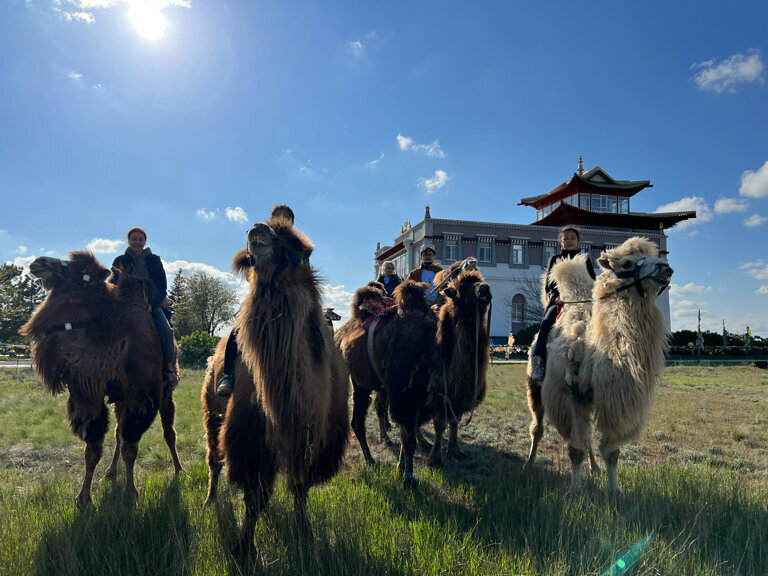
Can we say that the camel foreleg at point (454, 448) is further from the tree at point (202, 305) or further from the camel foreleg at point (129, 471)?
the tree at point (202, 305)

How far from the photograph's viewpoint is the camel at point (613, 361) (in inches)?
172

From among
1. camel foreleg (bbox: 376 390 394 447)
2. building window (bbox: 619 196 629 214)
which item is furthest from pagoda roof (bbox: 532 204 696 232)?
camel foreleg (bbox: 376 390 394 447)

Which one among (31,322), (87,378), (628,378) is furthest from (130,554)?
(628,378)

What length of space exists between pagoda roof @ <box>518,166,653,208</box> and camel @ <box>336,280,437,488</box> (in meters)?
51.0

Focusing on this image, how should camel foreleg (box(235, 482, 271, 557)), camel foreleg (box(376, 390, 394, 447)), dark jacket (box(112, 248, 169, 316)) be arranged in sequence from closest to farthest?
camel foreleg (box(235, 482, 271, 557))
dark jacket (box(112, 248, 169, 316))
camel foreleg (box(376, 390, 394, 447))

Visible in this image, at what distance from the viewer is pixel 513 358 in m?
33.5

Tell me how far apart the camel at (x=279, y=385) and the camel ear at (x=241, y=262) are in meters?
0.15

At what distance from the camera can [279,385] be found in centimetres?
309

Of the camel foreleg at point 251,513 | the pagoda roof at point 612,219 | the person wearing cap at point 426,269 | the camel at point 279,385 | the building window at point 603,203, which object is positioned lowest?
the camel foreleg at point 251,513

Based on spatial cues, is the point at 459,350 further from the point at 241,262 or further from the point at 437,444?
the point at 241,262

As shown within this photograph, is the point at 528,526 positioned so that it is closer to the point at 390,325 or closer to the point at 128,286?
the point at 390,325

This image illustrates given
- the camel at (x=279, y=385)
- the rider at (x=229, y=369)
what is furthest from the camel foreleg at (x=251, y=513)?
the rider at (x=229, y=369)

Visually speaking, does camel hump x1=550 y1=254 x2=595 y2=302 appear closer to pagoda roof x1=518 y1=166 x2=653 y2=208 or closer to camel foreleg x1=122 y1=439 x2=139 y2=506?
camel foreleg x1=122 y1=439 x2=139 y2=506

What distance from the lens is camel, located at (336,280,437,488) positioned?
5473 millimetres
